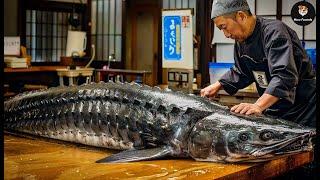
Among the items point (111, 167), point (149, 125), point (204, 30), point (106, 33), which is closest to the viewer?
point (111, 167)

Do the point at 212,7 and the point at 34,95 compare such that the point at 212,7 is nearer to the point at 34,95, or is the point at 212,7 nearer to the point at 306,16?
the point at 306,16

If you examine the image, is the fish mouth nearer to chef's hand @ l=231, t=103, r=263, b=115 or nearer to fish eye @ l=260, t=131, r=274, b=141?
fish eye @ l=260, t=131, r=274, b=141

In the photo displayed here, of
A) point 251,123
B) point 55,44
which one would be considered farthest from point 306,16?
point 55,44

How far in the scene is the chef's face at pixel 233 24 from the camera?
2.09 meters

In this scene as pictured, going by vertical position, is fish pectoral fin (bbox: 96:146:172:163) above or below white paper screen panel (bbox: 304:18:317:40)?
below

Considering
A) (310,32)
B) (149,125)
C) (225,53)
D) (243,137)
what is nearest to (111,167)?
(149,125)

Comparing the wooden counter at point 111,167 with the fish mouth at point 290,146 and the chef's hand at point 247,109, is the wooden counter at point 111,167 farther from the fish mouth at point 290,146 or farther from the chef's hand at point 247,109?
the chef's hand at point 247,109

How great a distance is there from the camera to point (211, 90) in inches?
93.7

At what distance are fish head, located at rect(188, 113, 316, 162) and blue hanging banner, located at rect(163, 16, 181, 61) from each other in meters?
0.50

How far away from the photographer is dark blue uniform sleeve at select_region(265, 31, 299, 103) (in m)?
2.02

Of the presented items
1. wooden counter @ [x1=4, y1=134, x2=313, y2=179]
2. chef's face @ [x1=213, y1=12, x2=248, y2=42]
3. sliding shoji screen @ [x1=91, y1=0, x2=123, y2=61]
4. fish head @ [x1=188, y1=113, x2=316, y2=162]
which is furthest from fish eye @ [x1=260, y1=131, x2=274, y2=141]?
sliding shoji screen @ [x1=91, y1=0, x2=123, y2=61]

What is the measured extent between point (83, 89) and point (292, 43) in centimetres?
98

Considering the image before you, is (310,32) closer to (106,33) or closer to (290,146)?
(290,146)

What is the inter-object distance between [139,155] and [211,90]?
633 mm
